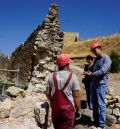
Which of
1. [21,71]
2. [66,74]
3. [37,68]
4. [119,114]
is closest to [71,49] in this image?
[21,71]

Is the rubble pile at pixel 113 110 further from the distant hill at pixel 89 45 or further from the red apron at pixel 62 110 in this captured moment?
the distant hill at pixel 89 45

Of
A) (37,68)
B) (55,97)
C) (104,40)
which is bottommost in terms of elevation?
(55,97)

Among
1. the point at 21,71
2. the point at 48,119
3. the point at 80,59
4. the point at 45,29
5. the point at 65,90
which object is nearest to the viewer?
the point at 65,90

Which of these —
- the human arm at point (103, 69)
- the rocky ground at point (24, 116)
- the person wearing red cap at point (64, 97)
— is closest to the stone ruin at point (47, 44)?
the rocky ground at point (24, 116)

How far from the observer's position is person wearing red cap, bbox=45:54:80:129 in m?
6.00

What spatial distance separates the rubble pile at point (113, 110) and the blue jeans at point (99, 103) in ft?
2.89

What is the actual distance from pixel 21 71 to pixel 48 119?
640 cm

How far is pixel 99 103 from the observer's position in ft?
26.2

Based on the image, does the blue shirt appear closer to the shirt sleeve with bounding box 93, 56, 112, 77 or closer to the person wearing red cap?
the shirt sleeve with bounding box 93, 56, 112, 77

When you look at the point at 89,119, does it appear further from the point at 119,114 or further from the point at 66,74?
the point at 66,74

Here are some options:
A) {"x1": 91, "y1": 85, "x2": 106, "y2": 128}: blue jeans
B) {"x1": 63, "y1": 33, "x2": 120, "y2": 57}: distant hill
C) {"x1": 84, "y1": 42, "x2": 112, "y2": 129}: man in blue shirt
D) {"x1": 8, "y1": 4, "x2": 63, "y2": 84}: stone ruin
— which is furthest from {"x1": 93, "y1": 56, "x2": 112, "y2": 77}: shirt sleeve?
{"x1": 63, "y1": 33, "x2": 120, "y2": 57}: distant hill

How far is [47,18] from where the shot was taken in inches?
452

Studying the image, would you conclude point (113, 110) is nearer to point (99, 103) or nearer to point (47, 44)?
point (99, 103)

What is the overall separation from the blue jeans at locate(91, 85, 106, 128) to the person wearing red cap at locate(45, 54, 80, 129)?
6.07ft
